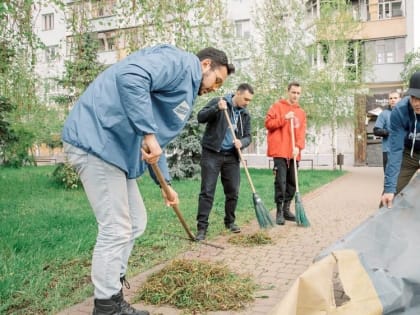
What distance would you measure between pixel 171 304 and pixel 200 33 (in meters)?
9.54

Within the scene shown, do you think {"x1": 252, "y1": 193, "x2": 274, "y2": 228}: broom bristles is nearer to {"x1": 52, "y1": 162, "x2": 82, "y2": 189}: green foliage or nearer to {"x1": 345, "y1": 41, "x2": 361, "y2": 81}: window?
{"x1": 52, "y1": 162, "x2": 82, "y2": 189}: green foliage

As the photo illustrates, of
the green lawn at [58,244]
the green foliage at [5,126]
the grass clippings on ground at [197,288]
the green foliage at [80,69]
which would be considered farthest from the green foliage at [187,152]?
the grass clippings on ground at [197,288]

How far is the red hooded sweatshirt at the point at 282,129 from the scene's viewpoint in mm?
6285

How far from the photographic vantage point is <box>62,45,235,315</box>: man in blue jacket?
2625 mm

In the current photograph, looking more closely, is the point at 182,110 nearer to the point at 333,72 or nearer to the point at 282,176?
the point at 282,176

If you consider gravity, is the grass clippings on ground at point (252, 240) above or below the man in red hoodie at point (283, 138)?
below

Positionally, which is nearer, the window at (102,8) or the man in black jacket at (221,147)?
the man in black jacket at (221,147)

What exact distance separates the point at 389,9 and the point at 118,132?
82.8ft

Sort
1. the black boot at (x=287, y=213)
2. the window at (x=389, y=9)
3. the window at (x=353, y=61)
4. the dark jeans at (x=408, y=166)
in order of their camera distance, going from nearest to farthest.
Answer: the dark jeans at (x=408, y=166), the black boot at (x=287, y=213), the window at (x=353, y=61), the window at (x=389, y=9)

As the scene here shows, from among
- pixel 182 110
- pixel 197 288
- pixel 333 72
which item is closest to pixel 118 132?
pixel 182 110

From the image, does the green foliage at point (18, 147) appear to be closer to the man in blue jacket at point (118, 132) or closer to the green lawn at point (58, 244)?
the green lawn at point (58, 244)

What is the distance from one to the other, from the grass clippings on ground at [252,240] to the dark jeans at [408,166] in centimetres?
151

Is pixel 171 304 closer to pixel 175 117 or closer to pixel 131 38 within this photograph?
pixel 175 117

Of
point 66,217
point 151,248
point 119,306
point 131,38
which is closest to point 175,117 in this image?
point 119,306
